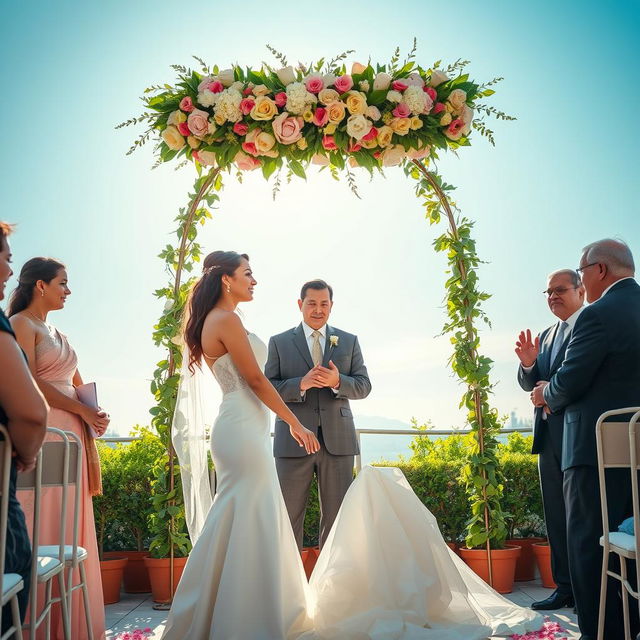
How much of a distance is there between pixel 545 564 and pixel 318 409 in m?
2.23

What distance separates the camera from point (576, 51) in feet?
28.2

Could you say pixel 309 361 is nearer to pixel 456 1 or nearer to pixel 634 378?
pixel 634 378

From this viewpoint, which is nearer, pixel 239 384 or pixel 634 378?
pixel 634 378

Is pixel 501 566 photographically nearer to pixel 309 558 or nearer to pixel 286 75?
pixel 309 558

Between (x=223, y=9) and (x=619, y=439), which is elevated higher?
(x=223, y=9)

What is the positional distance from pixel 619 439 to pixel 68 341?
2.97m

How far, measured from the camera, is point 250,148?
4.53m

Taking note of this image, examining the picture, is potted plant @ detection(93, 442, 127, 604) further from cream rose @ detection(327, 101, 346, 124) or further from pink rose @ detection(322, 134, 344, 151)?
cream rose @ detection(327, 101, 346, 124)

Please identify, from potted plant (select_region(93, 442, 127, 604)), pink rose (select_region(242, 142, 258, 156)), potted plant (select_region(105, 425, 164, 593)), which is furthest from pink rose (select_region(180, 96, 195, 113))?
potted plant (select_region(93, 442, 127, 604))

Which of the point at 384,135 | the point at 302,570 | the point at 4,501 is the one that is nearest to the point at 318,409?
the point at 302,570

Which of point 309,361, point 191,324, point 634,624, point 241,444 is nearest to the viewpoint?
point 634,624

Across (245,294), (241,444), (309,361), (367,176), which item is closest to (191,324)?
(245,294)

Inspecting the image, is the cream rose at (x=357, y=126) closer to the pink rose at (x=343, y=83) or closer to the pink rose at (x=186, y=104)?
the pink rose at (x=343, y=83)

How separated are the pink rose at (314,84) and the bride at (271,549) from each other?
1.25m
